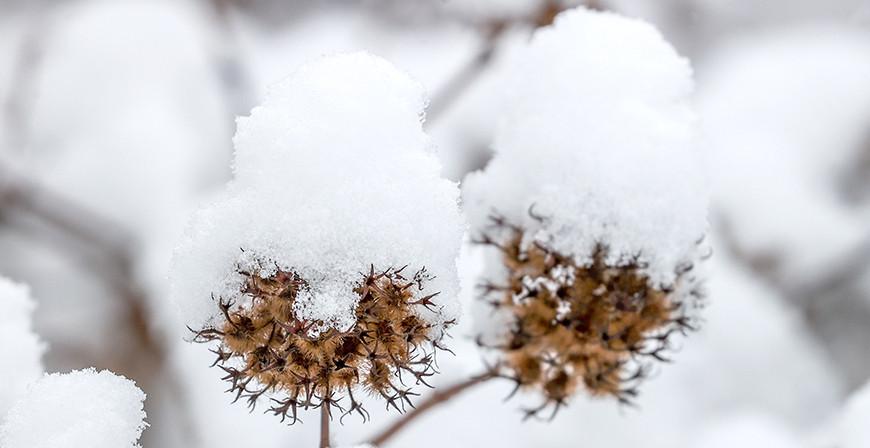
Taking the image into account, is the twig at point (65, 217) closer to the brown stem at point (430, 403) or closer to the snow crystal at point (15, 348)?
the snow crystal at point (15, 348)

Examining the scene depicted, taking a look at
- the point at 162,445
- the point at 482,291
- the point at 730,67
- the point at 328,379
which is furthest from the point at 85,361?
the point at 730,67

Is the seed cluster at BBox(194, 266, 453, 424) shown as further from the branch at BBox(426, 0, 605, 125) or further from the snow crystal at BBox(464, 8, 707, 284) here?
the branch at BBox(426, 0, 605, 125)

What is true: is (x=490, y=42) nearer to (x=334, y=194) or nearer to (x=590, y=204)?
(x=590, y=204)

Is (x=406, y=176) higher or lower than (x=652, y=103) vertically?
lower

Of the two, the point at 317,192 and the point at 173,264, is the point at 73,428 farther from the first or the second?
the point at 317,192

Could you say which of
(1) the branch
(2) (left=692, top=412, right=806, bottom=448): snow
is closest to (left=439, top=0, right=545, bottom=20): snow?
(1) the branch

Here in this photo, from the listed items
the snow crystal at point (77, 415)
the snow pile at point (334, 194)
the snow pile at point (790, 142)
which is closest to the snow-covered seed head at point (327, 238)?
the snow pile at point (334, 194)
